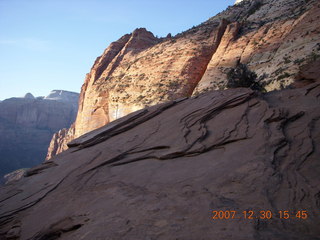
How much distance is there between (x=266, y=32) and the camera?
1315 inches

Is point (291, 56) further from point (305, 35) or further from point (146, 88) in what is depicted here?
point (146, 88)

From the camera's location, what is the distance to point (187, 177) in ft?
22.3

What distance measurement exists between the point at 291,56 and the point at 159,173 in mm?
22881

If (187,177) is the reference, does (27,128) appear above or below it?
above

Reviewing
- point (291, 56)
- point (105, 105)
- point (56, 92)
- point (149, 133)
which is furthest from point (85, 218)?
point (56, 92)
